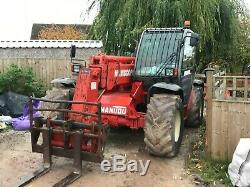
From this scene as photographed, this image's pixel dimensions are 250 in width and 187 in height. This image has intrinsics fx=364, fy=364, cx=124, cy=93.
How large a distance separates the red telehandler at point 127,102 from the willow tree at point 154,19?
396cm

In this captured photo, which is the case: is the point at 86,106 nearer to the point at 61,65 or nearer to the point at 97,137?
the point at 97,137

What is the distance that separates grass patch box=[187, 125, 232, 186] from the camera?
18.6 feet

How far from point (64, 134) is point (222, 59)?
10394 millimetres

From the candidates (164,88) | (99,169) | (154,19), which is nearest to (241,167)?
(164,88)

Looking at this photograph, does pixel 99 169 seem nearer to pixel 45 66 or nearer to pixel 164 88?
pixel 164 88

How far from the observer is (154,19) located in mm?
11859

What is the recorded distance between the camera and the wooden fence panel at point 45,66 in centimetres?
1350

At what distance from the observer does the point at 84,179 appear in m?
5.66

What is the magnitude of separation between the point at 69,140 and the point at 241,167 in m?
2.69

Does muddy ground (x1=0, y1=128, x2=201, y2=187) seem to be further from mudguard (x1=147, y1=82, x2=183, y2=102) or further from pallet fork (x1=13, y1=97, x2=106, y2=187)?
mudguard (x1=147, y1=82, x2=183, y2=102)

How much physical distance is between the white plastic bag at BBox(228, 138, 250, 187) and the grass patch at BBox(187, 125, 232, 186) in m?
0.19

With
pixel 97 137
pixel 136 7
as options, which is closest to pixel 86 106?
pixel 97 137

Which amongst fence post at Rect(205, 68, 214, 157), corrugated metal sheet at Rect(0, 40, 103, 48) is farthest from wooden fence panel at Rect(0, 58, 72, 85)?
fence post at Rect(205, 68, 214, 157)

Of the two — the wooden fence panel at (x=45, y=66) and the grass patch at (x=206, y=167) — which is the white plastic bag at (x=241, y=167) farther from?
the wooden fence panel at (x=45, y=66)
